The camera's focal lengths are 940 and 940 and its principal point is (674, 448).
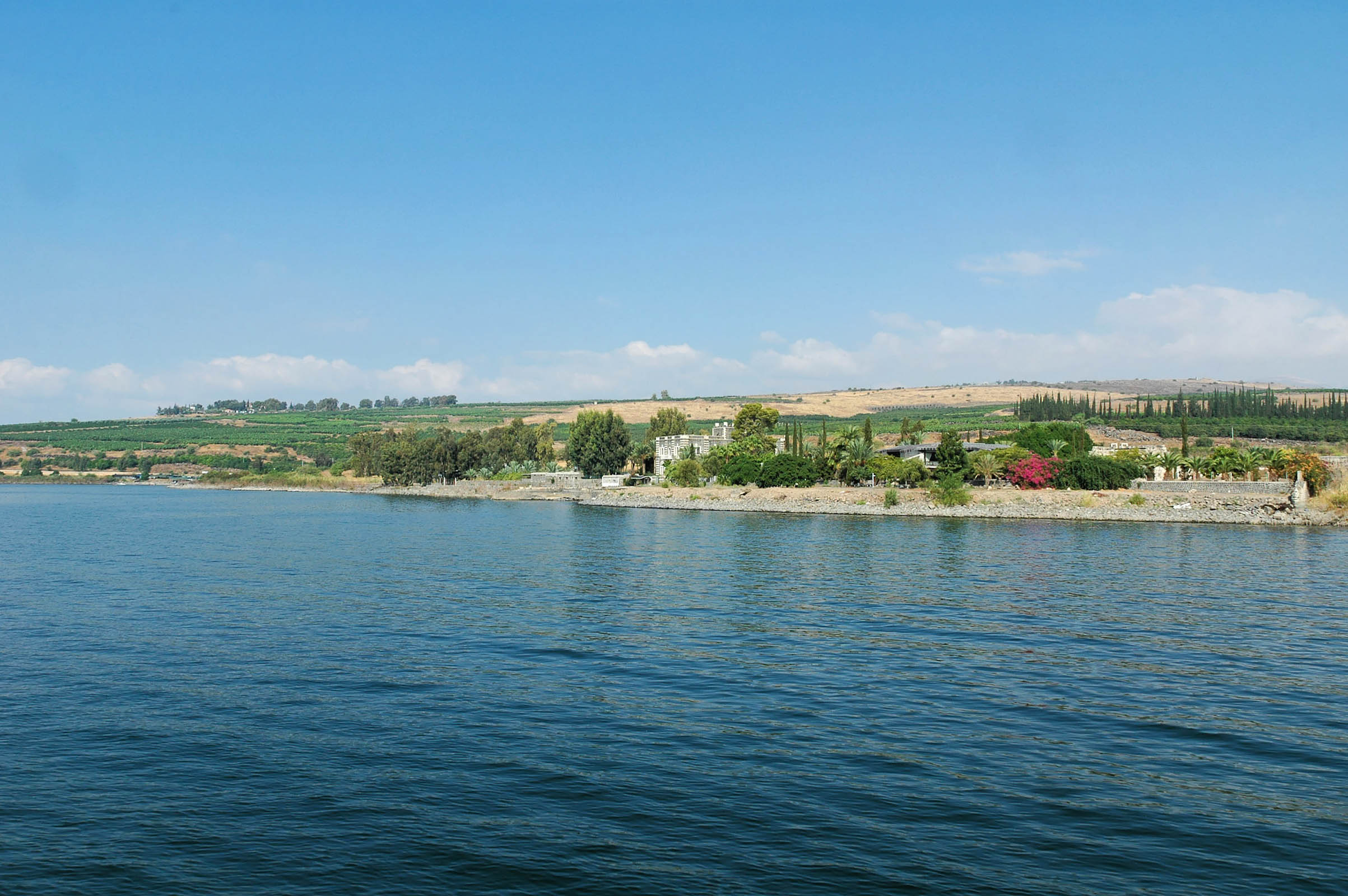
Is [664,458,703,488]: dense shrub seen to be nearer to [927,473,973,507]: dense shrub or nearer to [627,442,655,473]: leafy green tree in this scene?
[627,442,655,473]: leafy green tree

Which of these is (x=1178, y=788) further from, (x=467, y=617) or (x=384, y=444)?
(x=384, y=444)

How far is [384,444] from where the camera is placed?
174 m

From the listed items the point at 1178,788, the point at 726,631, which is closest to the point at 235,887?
the point at 1178,788

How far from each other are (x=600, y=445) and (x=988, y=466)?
60.2 metres

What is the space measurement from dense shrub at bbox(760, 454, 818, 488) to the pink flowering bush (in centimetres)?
2285

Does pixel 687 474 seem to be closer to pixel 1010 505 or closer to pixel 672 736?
Answer: pixel 1010 505

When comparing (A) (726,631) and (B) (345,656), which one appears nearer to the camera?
(B) (345,656)

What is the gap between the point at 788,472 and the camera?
112 meters

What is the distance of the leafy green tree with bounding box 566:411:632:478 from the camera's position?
468 feet

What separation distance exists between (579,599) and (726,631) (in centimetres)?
929

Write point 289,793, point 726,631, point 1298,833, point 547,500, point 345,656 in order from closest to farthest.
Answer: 1. point 1298,833
2. point 289,793
3. point 345,656
4. point 726,631
5. point 547,500

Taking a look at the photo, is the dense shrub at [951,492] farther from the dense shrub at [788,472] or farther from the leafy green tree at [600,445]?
the leafy green tree at [600,445]

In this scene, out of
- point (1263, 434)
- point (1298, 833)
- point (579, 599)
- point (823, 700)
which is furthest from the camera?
point (1263, 434)

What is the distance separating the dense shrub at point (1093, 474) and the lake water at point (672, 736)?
55605 mm
